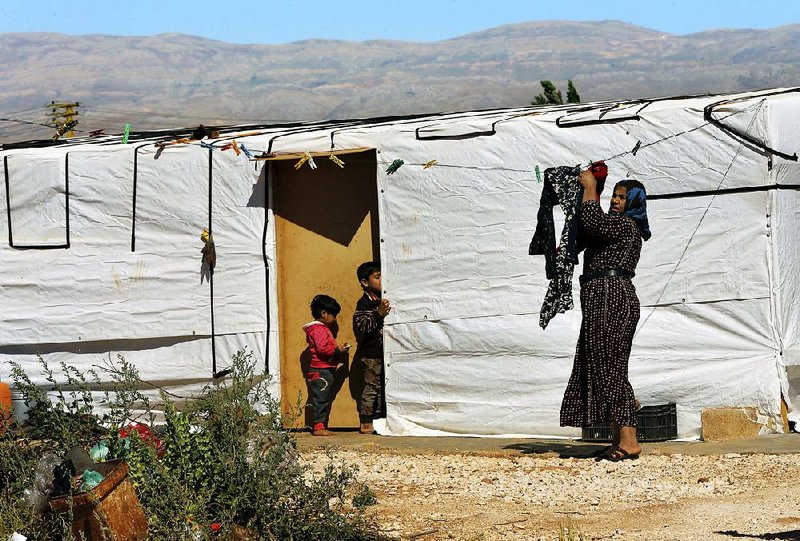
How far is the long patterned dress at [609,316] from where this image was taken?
6523 millimetres

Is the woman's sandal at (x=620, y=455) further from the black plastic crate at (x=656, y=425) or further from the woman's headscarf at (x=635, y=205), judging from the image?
the woman's headscarf at (x=635, y=205)

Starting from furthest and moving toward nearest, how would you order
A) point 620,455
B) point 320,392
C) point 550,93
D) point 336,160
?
point 550,93
point 320,392
point 336,160
point 620,455

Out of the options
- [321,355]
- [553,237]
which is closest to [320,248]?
[321,355]

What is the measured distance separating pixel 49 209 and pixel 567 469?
15.9ft

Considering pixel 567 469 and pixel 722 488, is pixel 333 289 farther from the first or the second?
pixel 722 488

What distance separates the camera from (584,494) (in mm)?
6031

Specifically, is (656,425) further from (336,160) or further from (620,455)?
(336,160)

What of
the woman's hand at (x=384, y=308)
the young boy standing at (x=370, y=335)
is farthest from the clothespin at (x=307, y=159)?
the woman's hand at (x=384, y=308)

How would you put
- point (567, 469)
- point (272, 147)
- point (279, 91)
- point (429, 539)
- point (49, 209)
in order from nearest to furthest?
1. point (429, 539)
2. point (567, 469)
3. point (272, 147)
4. point (49, 209)
5. point (279, 91)

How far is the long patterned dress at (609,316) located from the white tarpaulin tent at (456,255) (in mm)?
1363

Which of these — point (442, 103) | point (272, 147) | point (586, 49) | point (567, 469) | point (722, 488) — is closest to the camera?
point (722, 488)

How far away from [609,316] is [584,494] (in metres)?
1.04

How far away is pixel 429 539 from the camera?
17.3 feet

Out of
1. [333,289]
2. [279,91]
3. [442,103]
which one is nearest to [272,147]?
[333,289]
